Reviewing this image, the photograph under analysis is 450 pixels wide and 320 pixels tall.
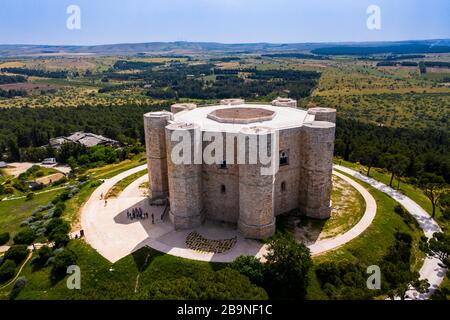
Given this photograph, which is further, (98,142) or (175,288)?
(98,142)

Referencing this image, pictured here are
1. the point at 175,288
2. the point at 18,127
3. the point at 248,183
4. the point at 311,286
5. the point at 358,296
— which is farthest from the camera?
the point at 18,127

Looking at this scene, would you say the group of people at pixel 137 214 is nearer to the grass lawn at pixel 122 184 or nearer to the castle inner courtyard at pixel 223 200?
the castle inner courtyard at pixel 223 200

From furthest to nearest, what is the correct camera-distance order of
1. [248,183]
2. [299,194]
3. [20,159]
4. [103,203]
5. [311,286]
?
[20,159] → [103,203] → [299,194] → [248,183] → [311,286]

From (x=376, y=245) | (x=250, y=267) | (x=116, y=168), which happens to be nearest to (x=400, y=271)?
(x=376, y=245)

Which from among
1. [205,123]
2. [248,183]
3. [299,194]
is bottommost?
[299,194]

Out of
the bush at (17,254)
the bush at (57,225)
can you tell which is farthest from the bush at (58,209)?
the bush at (17,254)

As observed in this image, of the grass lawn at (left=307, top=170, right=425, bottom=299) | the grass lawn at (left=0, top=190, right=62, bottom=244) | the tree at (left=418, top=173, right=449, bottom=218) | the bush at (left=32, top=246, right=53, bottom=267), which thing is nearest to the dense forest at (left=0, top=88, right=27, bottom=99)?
the grass lawn at (left=0, top=190, right=62, bottom=244)

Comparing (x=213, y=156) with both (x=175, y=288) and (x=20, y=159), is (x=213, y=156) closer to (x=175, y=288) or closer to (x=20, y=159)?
(x=175, y=288)

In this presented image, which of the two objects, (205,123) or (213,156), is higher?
(205,123)

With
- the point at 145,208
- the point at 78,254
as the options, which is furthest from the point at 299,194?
the point at 78,254
